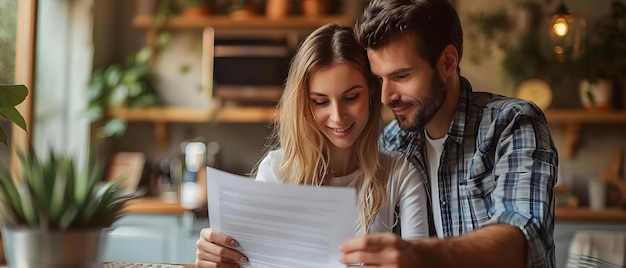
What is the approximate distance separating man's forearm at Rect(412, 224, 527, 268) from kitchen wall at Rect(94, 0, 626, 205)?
3.07m

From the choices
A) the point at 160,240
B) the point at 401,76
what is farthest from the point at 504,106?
the point at 160,240

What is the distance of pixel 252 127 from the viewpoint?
15.0 feet

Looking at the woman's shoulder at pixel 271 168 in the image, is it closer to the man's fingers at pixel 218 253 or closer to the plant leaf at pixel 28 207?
the man's fingers at pixel 218 253

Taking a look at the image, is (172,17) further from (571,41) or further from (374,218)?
(374,218)

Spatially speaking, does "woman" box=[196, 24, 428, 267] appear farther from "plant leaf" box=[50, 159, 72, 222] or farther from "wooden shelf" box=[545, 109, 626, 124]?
"wooden shelf" box=[545, 109, 626, 124]

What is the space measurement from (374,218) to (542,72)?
9.31 feet

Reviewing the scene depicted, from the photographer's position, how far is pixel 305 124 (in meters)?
1.90

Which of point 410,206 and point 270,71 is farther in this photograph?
point 270,71

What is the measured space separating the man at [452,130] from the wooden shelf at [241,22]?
2.26 metres

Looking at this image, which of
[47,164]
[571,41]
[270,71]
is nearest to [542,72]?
[571,41]

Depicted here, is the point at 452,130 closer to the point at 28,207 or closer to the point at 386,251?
the point at 386,251

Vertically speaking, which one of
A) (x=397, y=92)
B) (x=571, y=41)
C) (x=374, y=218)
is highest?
(x=571, y=41)

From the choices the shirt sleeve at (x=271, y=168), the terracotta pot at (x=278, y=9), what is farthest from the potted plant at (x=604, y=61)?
the shirt sleeve at (x=271, y=168)

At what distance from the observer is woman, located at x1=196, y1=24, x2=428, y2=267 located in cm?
182
